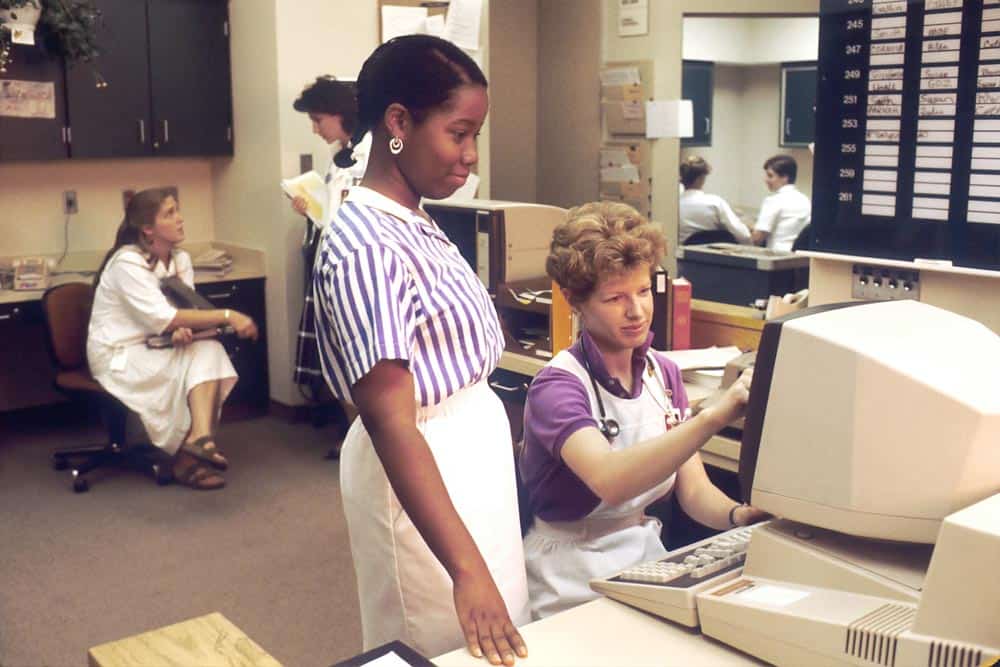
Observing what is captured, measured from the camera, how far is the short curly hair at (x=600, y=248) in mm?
1908

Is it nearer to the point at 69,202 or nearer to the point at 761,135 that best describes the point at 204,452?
the point at 69,202

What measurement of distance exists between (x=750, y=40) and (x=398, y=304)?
9.06 metres

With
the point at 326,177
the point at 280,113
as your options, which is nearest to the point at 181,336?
the point at 326,177

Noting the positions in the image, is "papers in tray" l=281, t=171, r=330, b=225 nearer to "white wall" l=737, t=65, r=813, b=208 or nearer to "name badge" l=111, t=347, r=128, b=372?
"name badge" l=111, t=347, r=128, b=372

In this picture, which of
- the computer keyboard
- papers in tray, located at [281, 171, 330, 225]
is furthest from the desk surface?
papers in tray, located at [281, 171, 330, 225]

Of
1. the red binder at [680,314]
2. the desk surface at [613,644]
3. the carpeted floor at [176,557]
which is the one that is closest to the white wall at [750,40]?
the carpeted floor at [176,557]

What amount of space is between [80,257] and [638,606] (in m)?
4.77

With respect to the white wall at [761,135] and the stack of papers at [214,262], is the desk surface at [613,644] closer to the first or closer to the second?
the stack of papers at [214,262]

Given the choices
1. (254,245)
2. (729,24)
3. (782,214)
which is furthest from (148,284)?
(729,24)

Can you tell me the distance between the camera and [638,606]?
1.54 m

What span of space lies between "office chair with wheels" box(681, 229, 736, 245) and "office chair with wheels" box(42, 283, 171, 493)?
3587 mm

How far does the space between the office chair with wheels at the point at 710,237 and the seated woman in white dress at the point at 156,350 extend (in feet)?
10.6

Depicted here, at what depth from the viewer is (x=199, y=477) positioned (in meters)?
4.65

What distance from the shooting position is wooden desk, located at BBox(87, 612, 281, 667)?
1.49 metres
